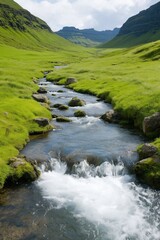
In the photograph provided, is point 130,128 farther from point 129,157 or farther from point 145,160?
point 145,160

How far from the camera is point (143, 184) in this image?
31594mm

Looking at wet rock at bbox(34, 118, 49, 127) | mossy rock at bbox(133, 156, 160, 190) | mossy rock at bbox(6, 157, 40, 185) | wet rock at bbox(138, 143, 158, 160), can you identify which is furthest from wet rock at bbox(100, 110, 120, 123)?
mossy rock at bbox(6, 157, 40, 185)

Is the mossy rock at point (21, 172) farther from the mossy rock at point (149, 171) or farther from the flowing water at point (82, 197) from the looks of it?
the mossy rock at point (149, 171)

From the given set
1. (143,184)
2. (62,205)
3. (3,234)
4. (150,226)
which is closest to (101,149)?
(143,184)

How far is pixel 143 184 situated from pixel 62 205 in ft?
29.4

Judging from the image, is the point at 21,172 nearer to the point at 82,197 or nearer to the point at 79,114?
the point at 82,197

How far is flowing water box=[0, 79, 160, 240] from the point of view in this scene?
2398cm

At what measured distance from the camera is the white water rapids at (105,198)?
24359 millimetres

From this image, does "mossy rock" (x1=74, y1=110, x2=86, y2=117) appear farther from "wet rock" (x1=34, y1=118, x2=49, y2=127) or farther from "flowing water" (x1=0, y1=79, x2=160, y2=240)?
"flowing water" (x1=0, y1=79, x2=160, y2=240)

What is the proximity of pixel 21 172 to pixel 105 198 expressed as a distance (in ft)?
29.2

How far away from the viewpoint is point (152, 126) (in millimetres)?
44969

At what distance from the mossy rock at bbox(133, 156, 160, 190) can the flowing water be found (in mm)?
868

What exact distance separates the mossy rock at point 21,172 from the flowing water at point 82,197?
93 cm

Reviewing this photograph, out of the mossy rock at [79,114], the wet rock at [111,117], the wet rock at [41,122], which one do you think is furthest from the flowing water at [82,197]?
the mossy rock at [79,114]
